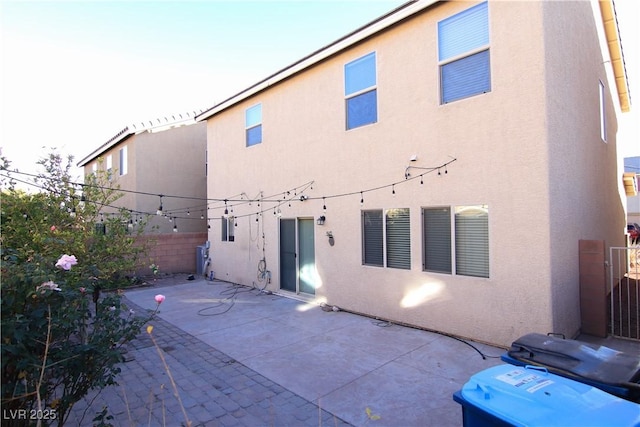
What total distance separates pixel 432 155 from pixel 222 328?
206 inches

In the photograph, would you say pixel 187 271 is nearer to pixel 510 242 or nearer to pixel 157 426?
pixel 157 426

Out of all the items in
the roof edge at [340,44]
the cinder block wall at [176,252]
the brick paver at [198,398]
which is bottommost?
the brick paver at [198,398]

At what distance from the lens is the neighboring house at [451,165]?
5184mm

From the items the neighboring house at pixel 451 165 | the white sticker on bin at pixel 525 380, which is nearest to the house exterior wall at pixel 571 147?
the neighboring house at pixel 451 165

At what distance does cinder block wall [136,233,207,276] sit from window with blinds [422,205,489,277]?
11.0 meters

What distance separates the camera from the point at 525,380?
87.8 inches

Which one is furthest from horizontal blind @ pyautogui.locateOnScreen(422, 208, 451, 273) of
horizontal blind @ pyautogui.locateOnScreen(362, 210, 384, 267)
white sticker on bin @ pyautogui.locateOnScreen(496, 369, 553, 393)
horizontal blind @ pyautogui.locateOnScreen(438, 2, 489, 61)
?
white sticker on bin @ pyautogui.locateOnScreen(496, 369, 553, 393)

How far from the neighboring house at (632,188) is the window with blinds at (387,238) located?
10505mm

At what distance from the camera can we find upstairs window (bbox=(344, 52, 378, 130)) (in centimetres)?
734

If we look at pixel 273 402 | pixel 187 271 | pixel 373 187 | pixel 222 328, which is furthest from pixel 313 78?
pixel 187 271

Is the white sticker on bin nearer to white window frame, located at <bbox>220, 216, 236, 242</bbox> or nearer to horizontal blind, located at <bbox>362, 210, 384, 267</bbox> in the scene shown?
horizontal blind, located at <bbox>362, 210, 384, 267</bbox>

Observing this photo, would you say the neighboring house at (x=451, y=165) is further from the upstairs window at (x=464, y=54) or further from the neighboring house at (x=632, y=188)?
the neighboring house at (x=632, y=188)

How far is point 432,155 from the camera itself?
6234mm

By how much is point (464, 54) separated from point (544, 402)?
559 centimetres
